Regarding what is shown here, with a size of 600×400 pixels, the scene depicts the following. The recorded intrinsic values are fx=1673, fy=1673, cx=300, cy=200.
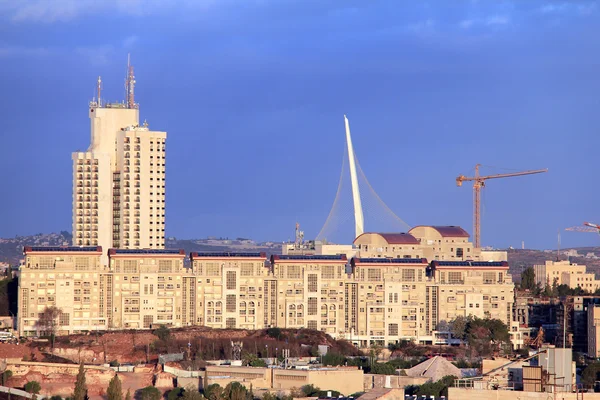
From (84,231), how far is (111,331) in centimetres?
1924

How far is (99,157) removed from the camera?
134 meters

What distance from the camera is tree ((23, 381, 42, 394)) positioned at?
93812 mm

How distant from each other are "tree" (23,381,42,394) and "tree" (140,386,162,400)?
5.96m

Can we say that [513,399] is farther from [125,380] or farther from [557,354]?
[125,380]

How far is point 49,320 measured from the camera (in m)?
118

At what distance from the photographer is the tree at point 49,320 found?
118062 mm

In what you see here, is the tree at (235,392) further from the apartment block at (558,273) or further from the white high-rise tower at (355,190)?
the apartment block at (558,273)

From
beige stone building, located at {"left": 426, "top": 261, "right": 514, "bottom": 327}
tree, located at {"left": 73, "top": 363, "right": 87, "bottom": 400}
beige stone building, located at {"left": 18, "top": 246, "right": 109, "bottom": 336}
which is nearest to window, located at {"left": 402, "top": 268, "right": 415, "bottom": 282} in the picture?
beige stone building, located at {"left": 426, "top": 261, "right": 514, "bottom": 327}

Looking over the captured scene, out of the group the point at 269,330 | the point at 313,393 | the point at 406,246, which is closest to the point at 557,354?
the point at 313,393

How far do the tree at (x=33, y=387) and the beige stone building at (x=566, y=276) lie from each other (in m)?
85.7

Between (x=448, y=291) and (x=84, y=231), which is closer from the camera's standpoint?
(x=448, y=291)

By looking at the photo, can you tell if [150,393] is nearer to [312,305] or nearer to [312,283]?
[312,305]

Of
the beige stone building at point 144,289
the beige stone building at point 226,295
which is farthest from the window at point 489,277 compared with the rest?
the beige stone building at point 144,289

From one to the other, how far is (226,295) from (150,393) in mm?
32192
